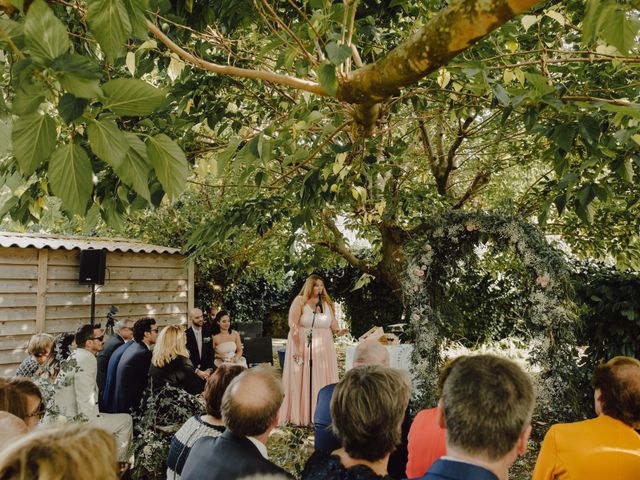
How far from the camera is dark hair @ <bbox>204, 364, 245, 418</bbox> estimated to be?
2.54 meters

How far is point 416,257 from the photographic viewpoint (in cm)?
580

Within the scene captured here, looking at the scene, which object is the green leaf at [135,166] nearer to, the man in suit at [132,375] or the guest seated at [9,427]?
the guest seated at [9,427]

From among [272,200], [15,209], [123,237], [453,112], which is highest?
[123,237]

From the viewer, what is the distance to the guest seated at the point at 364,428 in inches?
66.6

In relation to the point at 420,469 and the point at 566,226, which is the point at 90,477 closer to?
the point at 420,469

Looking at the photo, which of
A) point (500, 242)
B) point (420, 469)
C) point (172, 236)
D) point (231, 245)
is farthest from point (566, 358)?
point (172, 236)

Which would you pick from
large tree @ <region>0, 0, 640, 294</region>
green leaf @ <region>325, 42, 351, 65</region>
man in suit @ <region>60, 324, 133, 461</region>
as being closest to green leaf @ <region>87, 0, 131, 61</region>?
large tree @ <region>0, 0, 640, 294</region>

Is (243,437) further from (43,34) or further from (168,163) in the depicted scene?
(43,34)

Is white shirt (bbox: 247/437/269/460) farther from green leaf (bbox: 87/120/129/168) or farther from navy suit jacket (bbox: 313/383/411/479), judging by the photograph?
green leaf (bbox: 87/120/129/168)

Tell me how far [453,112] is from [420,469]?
7.87 ft

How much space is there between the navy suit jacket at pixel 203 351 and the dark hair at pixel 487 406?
551 cm

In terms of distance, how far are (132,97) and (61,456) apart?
2.65 ft

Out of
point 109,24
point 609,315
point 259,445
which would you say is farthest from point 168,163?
point 609,315

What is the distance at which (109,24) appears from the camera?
98cm
